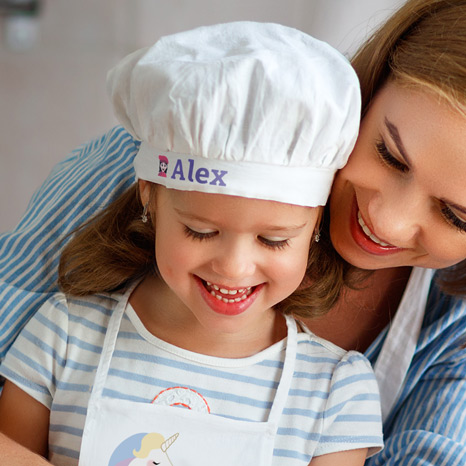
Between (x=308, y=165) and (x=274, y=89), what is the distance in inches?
4.2

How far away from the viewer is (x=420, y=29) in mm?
1013

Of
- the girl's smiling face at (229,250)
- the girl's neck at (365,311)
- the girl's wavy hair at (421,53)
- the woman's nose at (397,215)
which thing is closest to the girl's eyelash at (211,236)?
the girl's smiling face at (229,250)

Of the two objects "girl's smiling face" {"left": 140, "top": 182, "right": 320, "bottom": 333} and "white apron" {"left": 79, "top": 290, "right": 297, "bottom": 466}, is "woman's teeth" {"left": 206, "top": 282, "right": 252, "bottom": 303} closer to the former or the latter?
"girl's smiling face" {"left": 140, "top": 182, "right": 320, "bottom": 333}

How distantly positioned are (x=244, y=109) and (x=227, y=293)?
23cm

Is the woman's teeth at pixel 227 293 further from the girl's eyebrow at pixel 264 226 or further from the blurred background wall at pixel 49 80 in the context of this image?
the blurred background wall at pixel 49 80

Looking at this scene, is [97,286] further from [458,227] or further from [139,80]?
[458,227]

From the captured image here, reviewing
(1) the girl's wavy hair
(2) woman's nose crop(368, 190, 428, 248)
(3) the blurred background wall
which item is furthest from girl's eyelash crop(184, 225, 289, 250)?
(3) the blurred background wall

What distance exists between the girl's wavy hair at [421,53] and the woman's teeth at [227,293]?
29 cm

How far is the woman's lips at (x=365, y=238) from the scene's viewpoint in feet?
3.25

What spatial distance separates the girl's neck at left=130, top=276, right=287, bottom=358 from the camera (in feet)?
3.41

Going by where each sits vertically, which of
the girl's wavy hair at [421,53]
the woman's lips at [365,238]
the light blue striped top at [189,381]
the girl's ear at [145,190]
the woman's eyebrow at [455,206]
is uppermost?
the girl's wavy hair at [421,53]

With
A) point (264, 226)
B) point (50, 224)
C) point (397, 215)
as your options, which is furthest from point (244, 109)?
point (50, 224)

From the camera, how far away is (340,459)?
3.25 feet

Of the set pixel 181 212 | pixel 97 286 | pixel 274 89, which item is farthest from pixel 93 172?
pixel 274 89
